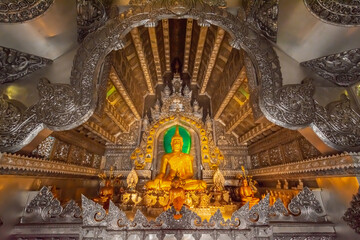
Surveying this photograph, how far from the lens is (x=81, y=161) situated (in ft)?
17.7

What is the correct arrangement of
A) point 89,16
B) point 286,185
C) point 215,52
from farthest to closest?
point 215,52, point 286,185, point 89,16

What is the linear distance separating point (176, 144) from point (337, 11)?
539 cm

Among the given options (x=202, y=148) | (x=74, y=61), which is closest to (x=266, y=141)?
(x=202, y=148)

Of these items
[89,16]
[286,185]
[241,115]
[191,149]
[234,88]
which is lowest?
[286,185]

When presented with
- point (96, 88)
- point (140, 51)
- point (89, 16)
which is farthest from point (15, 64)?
point (140, 51)

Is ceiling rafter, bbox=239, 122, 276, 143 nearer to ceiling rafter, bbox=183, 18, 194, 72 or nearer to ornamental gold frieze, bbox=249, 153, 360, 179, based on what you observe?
ornamental gold frieze, bbox=249, 153, 360, 179

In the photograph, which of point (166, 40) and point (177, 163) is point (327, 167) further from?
point (166, 40)

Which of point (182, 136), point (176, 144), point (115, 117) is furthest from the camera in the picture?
point (182, 136)

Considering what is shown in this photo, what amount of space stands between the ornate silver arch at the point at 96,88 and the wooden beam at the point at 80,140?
1.89 m

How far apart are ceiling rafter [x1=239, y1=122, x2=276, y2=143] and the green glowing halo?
208 cm

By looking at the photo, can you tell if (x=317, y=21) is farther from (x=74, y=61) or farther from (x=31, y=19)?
(x=31, y=19)

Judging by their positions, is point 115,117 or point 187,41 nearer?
point 115,117

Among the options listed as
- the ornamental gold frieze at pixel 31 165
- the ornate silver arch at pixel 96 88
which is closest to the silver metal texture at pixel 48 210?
the ornamental gold frieze at pixel 31 165

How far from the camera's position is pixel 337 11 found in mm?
2752
